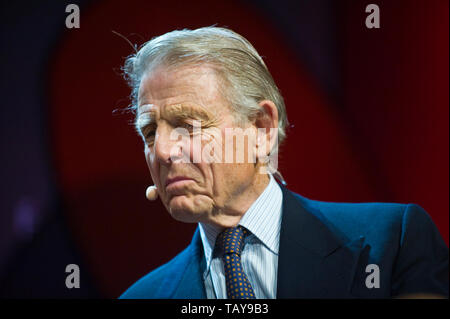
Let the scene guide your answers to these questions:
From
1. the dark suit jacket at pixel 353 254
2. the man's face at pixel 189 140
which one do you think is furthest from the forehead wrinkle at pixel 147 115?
the dark suit jacket at pixel 353 254

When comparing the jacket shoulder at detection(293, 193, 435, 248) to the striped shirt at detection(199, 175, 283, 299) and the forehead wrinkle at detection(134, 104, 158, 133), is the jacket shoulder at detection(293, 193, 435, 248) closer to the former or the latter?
the striped shirt at detection(199, 175, 283, 299)

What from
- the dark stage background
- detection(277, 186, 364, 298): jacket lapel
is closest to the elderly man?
detection(277, 186, 364, 298): jacket lapel

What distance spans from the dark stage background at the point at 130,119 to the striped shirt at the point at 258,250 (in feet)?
0.91

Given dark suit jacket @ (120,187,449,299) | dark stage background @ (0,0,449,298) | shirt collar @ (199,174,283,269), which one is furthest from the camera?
dark stage background @ (0,0,449,298)

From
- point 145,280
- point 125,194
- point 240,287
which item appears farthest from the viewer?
point 125,194

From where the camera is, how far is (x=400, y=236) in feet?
5.39

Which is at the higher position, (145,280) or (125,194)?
(125,194)

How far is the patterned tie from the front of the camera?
160cm

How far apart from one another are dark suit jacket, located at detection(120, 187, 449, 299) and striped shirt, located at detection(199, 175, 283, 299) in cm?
3

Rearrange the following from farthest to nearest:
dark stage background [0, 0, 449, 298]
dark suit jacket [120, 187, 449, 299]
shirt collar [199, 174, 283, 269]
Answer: dark stage background [0, 0, 449, 298], shirt collar [199, 174, 283, 269], dark suit jacket [120, 187, 449, 299]

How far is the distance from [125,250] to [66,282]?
0.81 feet
